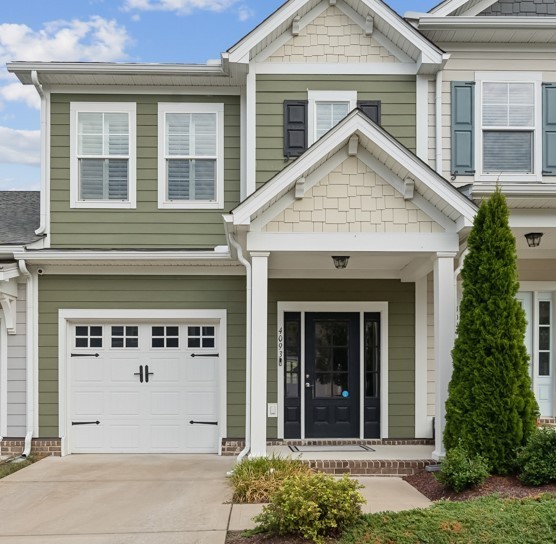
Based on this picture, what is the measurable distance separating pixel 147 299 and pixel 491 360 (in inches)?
202

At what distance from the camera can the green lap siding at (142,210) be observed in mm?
9391

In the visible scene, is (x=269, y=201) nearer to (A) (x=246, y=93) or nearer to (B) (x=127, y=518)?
(A) (x=246, y=93)

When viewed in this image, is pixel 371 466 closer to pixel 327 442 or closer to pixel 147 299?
pixel 327 442

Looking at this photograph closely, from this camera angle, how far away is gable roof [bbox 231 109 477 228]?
7066mm

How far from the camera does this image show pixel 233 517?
598 cm

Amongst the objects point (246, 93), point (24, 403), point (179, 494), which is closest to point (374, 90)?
point (246, 93)

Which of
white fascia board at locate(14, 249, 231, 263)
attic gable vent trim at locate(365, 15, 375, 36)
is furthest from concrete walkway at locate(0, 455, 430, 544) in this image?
attic gable vent trim at locate(365, 15, 375, 36)

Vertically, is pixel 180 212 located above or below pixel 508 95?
below

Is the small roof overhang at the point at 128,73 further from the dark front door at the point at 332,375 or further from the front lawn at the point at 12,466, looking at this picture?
the front lawn at the point at 12,466

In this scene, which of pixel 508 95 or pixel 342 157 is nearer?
pixel 342 157

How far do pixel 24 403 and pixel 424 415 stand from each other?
605 centimetres

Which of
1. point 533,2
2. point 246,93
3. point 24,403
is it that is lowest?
point 24,403

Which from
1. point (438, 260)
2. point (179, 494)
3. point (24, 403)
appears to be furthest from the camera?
point (24, 403)

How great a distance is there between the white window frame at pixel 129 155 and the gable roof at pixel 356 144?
2990 mm
